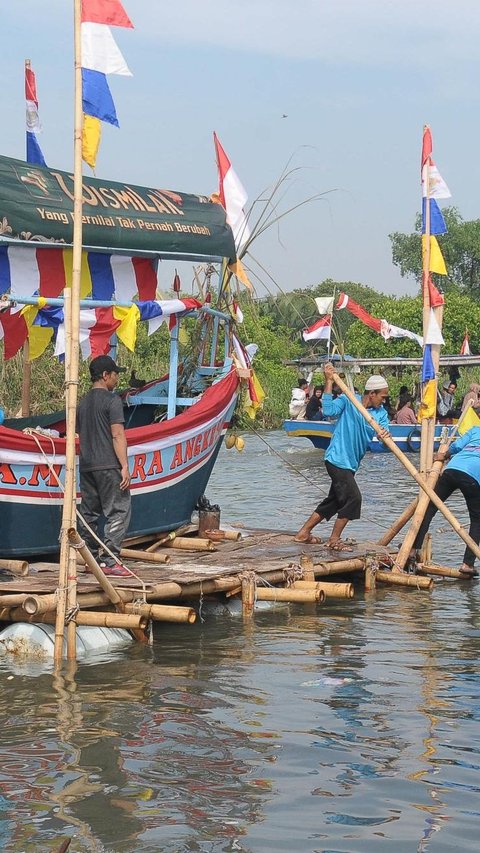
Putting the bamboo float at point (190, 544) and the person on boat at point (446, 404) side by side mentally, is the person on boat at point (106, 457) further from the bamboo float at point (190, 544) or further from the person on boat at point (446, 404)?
the person on boat at point (446, 404)

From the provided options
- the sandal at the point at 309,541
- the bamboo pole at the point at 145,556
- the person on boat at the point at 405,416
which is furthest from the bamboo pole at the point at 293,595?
the person on boat at the point at 405,416

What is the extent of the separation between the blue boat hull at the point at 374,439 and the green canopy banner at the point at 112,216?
1472 cm

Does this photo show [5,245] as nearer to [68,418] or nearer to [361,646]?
[68,418]

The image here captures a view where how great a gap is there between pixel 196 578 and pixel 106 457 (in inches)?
43.5

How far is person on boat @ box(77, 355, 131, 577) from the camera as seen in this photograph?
797cm

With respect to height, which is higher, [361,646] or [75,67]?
[75,67]

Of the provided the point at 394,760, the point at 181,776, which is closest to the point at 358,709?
the point at 394,760

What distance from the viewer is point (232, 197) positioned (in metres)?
10.4

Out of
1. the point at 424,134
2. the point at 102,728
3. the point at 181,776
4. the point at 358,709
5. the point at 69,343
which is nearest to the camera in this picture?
the point at 181,776

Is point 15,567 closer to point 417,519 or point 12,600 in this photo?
point 12,600

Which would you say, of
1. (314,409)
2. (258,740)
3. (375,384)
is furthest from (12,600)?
(314,409)

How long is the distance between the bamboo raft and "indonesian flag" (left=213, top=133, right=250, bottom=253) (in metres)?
2.71

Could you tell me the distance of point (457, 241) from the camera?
52.1 m

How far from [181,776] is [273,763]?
0.48 m
